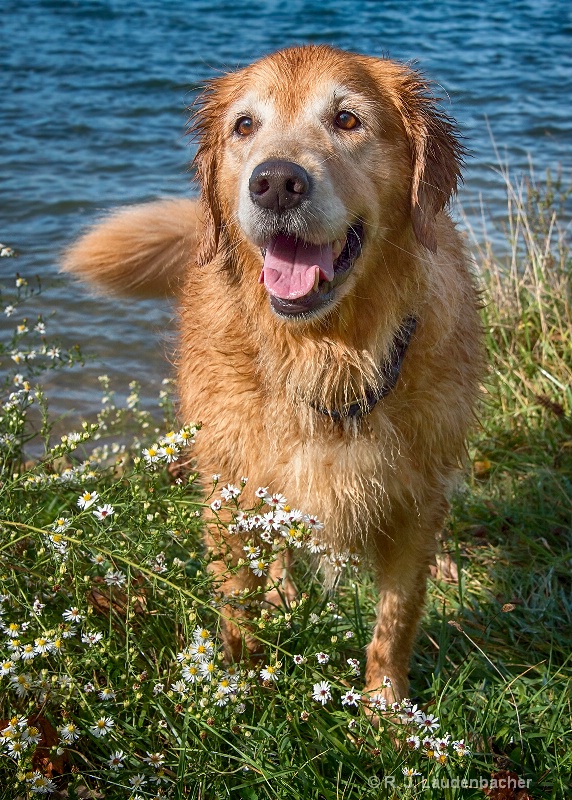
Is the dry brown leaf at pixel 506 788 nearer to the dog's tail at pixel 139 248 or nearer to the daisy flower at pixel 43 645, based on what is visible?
the daisy flower at pixel 43 645

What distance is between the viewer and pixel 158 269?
13.6 feet

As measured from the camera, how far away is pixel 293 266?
2684 mm

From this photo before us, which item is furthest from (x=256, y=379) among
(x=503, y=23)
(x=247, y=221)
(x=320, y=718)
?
(x=503, y=23)

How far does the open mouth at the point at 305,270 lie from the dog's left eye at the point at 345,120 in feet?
1.03

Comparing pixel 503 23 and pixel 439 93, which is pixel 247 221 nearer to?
pixel 439 93

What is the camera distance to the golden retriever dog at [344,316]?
2676mm

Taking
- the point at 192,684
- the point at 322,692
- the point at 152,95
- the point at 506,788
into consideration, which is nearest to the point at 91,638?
the point at 192,684

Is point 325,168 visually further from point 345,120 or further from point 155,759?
point 155,759

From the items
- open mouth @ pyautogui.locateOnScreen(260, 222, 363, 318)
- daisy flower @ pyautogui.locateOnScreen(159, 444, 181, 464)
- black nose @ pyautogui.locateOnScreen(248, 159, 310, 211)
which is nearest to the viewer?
daisy flower @ pyautogui.locateOnScreen(159, 444, 181, 464)

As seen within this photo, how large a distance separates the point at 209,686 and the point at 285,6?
15228 millimetres

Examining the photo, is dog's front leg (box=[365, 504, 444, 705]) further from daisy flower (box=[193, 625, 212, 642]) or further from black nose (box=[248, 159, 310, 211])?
black nose (box=[248, 159, 310, 211])

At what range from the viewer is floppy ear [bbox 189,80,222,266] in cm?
304

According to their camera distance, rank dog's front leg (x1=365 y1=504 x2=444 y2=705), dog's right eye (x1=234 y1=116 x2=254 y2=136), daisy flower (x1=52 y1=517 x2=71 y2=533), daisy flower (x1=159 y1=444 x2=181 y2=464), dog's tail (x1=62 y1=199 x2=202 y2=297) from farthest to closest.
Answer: dog's tail (x1=62 y1=199 x2=202 y2=297), dog's front leg (x1=365 y1=504 x2=444 y2=705), dog's right eye (x1=234 y1=116 x2=254 y2=136), daisy flower (x1=159 y1=444 x2=181 y2=464), daisy flower (x1=52 y1=517 x2=71 y2=533)

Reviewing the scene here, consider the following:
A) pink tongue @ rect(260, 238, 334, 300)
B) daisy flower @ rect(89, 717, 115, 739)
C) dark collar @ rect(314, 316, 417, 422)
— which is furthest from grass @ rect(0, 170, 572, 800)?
pink tongue @ rect(260, 238, 334, 300)
